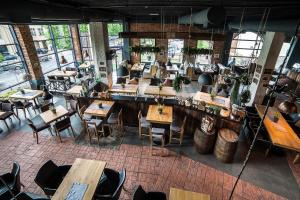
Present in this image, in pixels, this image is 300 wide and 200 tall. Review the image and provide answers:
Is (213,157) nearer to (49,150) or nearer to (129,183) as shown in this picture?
(129,183)

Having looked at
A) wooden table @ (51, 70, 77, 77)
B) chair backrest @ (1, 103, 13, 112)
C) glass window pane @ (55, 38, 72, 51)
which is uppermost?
glass window pane @ (55, 38, 72, 51)

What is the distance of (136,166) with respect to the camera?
15.4 feet

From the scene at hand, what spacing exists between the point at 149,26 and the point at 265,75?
7923 mm

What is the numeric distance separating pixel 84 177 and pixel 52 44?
894 centimetres

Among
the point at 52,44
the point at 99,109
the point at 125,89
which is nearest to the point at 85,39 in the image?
the point at 52,44

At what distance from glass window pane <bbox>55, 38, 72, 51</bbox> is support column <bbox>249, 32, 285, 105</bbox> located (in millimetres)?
10381

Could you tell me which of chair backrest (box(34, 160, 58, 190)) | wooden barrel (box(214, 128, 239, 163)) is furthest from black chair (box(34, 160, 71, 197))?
wooden barrel (box(214, 128, 239, 163))

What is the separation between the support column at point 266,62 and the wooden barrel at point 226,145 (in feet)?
9.27

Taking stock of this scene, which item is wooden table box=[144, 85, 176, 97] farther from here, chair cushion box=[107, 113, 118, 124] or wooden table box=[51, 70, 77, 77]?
wooden table box=[51, 70, 77, 77]

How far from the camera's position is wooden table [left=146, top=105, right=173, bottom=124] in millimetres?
5051

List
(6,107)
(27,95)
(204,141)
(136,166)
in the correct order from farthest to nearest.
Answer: (27,95), (6,107), (204,141), (136,166)

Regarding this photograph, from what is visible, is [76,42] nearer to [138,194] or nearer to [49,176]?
[49,176]

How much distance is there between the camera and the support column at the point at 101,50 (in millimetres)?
8062

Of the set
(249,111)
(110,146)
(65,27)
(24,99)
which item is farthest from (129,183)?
(65,27)
